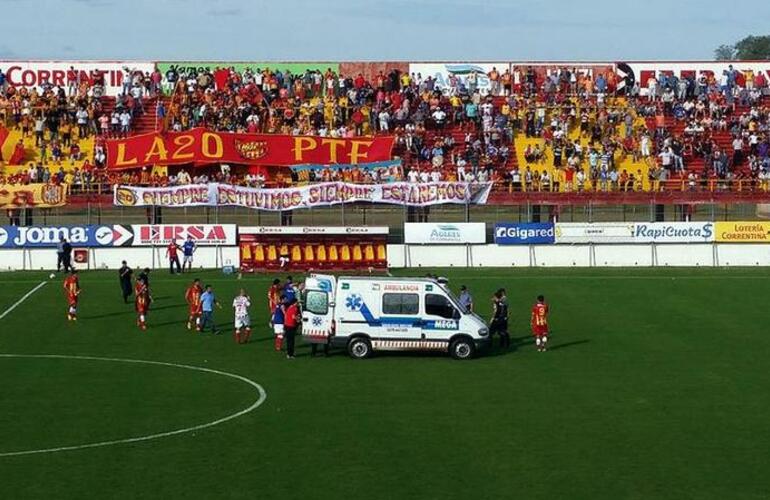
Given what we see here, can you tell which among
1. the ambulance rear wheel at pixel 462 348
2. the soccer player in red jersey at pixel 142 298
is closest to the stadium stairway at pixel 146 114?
the soccer player in red jersey at pixel 142 298

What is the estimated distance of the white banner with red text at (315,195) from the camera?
6144 centimetres

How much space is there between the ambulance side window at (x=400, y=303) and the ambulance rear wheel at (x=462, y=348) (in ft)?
4.30

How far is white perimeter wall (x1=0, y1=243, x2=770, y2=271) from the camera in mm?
58125

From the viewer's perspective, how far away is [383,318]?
3534 cm

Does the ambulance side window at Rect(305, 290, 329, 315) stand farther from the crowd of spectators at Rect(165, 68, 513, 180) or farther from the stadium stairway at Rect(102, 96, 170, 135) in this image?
the stadium stairway at Rect(102, 96, 170, 135)

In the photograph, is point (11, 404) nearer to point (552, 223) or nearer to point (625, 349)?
point (625, 349)

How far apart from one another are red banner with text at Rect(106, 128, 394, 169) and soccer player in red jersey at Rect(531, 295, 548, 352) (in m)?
31.2

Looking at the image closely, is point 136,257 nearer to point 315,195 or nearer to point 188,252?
point 188,252

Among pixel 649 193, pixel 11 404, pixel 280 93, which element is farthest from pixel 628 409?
pixel 280 93

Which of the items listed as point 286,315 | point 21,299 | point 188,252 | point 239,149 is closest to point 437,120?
point 239,149

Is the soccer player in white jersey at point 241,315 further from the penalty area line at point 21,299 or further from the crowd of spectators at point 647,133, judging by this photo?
the crowd of spectators at point 647,133

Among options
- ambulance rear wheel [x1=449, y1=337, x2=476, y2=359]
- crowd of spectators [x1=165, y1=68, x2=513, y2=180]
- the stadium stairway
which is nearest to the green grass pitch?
ambulance rear wheel [x1=449, y1=337, x2=476, y2=359]

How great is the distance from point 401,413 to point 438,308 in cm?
823

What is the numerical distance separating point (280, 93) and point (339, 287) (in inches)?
1579
